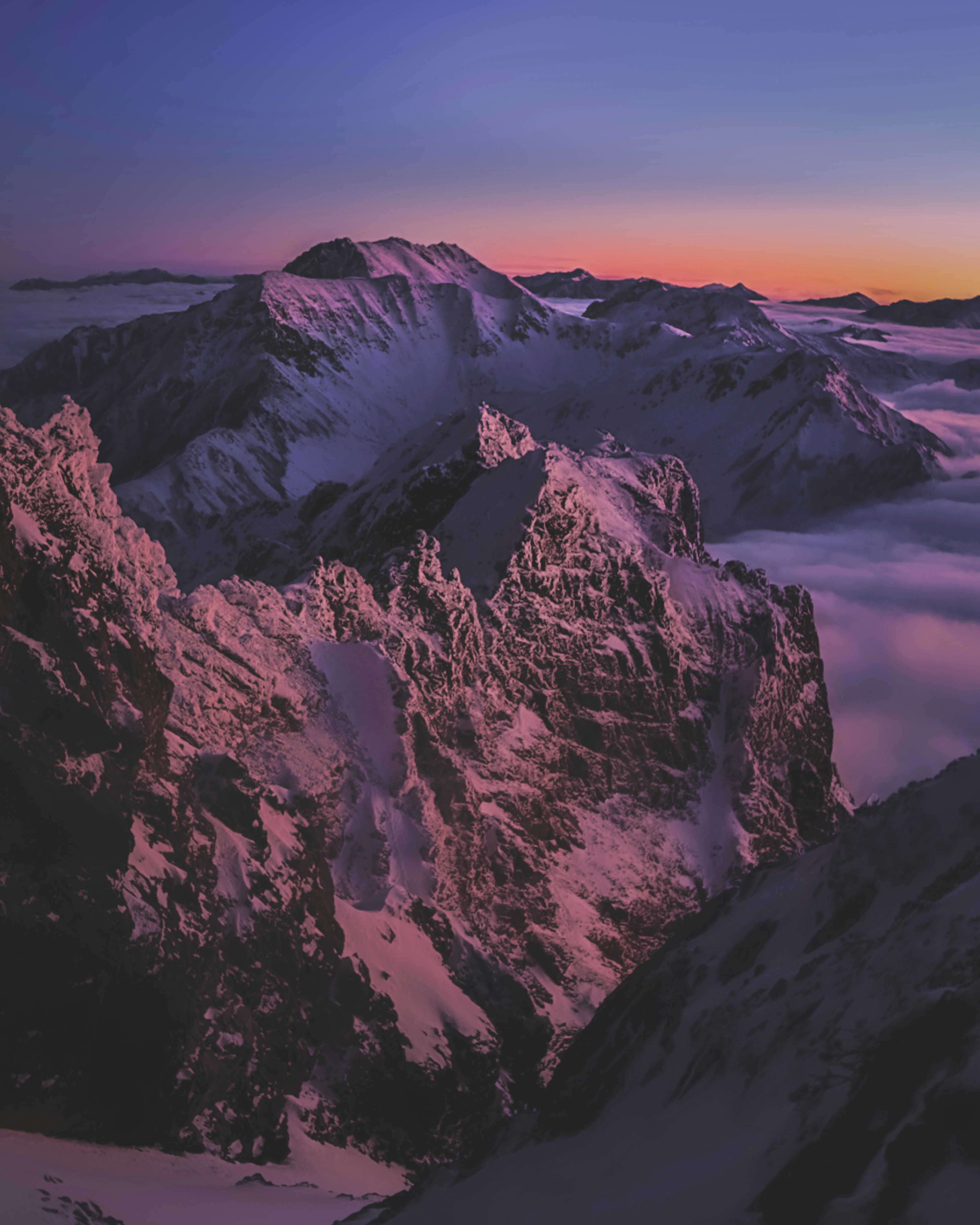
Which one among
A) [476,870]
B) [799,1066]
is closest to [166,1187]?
[799,1066]

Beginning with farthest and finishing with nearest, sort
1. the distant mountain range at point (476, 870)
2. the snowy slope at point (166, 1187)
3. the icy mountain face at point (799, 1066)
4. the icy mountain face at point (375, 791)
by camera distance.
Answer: the icy mountain face at point (375, 791) < the snowy slope at point (166, 1187) < the distant mountain range at point (476, 870) < the icy mountain face at point (799, 1066)

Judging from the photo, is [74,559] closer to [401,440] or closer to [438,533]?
[438,533]

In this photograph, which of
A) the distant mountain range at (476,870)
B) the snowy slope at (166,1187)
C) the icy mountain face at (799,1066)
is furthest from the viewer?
the snowy slope at (166,1187)

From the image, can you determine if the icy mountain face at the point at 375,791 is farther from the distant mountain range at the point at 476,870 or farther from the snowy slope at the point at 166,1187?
the snowy slope at the point at 166,1187

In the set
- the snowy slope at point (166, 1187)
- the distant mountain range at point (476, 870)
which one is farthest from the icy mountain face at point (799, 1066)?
the snowy slope at point (166, 1187)

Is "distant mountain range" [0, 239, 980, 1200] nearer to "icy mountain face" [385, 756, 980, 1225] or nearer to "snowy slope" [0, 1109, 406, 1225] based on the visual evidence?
"icy mountain face" [385, 756, 980, 1225]

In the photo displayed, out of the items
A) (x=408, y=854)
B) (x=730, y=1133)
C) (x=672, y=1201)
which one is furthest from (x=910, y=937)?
(x=408, y=854)

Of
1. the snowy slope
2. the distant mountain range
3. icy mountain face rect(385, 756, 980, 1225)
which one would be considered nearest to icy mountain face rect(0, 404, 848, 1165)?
the distant mountain range

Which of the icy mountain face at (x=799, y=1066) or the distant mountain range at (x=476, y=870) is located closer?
the icy mountain face at (x=799, y=1066)
